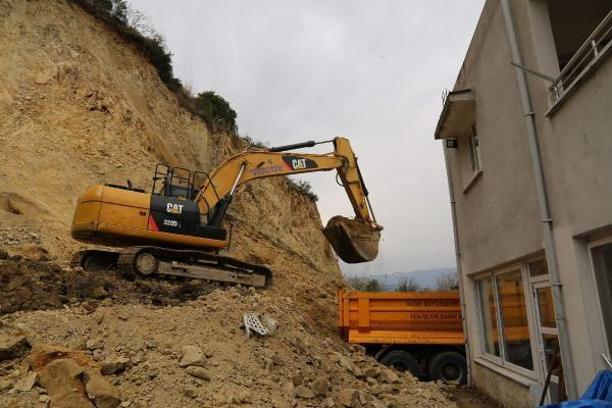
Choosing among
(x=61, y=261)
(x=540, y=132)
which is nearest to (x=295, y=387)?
(x=540, y=132)

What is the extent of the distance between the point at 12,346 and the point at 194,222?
4953 millimetres

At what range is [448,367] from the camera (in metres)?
9.32

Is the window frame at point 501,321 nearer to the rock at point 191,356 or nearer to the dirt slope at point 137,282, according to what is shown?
the dirt slope at point 137,282

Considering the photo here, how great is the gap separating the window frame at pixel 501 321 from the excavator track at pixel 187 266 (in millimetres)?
4996

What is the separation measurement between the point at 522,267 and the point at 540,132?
199 cm

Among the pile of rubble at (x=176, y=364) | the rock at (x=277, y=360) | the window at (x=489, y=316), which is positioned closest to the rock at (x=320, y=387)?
the pile of rubble at (x=176, y=364)

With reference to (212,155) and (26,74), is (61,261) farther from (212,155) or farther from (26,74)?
(212,155)

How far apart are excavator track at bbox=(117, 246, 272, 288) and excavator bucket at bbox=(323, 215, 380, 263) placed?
206 centimetres

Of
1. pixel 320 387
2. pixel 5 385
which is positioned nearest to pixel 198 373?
pixel 320 387

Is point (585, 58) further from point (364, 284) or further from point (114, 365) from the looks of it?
point (364, 284)

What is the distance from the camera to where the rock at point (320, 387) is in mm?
5932

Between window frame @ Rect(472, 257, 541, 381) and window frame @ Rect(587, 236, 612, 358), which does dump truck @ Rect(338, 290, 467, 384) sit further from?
window frame @ Rect(587, 236, 612, 358)

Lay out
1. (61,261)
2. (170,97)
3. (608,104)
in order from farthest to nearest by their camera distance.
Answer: (170,97), (61,261), (608,104)

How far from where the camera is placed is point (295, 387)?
601cm
